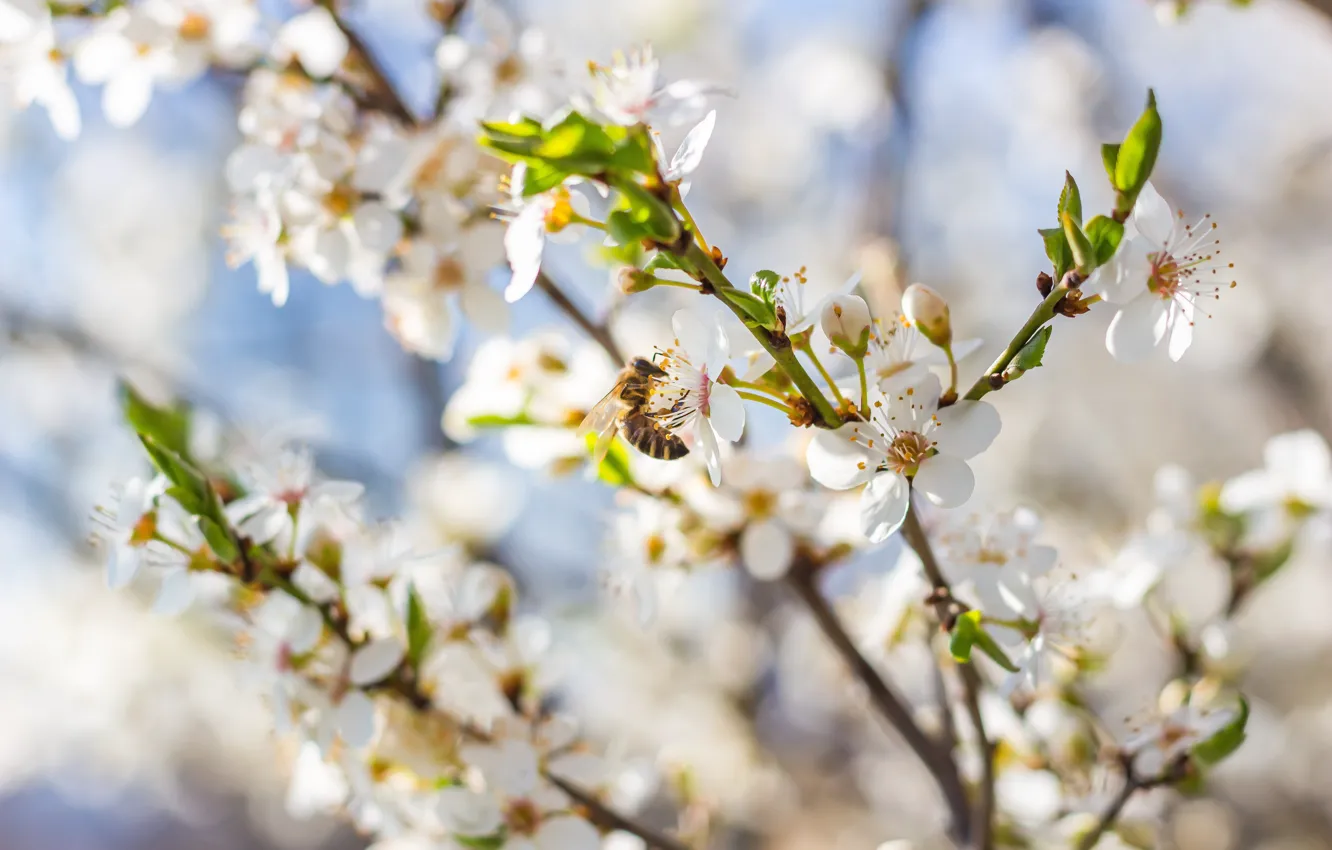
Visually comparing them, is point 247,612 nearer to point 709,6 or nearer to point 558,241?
point 558,241

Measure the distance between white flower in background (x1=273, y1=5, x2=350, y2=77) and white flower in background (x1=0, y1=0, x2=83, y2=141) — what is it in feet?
0.69

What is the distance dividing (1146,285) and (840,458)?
205 mm

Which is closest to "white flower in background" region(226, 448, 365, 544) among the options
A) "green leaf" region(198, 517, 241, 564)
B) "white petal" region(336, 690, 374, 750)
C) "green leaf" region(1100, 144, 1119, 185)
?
"green leaf" region(198, 517, 241, 564)

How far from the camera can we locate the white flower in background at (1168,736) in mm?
737

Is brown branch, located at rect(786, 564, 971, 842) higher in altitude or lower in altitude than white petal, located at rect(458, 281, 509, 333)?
lower

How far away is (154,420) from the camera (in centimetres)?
85

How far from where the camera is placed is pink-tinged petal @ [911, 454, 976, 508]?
1.73 feet

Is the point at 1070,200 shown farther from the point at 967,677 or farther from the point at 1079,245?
the point at 967,677

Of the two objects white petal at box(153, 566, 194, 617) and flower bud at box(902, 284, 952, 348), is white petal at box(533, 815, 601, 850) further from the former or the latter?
flower bud at box(902, 284, 952, 348)

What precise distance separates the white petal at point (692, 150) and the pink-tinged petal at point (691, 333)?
8cm

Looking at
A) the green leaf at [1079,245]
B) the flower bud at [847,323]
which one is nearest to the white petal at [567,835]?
the flower bud at [847,323]

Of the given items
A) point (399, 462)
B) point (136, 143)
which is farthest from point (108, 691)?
point (136, 143)

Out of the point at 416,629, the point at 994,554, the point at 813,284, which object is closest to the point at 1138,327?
the point at 994,554

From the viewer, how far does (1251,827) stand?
3.30 meters
